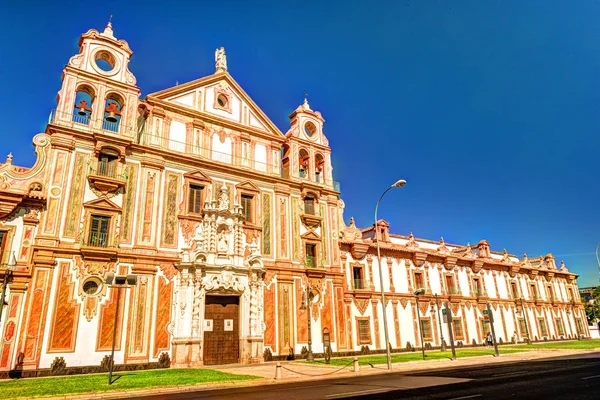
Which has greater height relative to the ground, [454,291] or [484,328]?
[454,291]

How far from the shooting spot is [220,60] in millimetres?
30750

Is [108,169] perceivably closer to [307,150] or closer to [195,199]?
[195,199]

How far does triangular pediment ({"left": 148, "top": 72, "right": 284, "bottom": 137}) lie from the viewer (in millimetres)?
27266

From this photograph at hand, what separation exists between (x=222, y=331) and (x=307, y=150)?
16.1 meters

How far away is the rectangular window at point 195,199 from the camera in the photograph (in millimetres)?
25172

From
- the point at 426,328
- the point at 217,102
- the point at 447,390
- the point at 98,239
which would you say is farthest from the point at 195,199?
the point at 426,328

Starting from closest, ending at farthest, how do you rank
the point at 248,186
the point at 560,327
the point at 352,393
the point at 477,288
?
the point at 352,393 → the point at 248,186 → the point at 477,288 → the point at 560,327

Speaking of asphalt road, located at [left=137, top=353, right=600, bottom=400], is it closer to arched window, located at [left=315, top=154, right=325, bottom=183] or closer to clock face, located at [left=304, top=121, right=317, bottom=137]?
arched window, located at [left=315, top=154, right=325, bottom=183]

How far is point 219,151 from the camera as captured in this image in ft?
91.0

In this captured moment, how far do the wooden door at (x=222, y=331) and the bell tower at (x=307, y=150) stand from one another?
1122 cm

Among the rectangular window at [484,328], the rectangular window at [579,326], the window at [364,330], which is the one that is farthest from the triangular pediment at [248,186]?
the rectangular window at [579,326]

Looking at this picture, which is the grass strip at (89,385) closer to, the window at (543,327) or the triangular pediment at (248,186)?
the triangular pediment at (248,186)

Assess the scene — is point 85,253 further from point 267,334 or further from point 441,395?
point 441,395

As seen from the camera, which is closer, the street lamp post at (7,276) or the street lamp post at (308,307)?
the street lamp post at (7,276)
